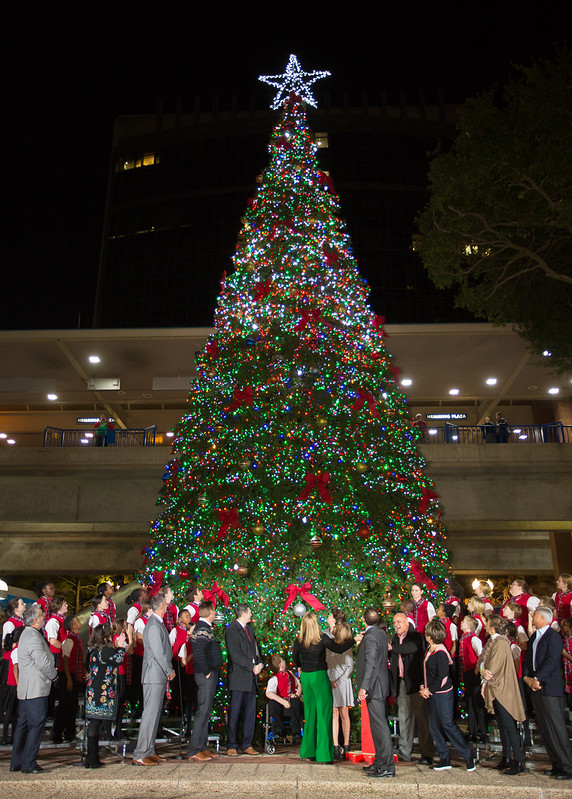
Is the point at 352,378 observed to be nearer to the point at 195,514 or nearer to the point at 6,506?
the point at 195,514

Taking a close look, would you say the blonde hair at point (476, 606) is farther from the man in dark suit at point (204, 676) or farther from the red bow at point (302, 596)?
the man in dark suit at point (204, 676)

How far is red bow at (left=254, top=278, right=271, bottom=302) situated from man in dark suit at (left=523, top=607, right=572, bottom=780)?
20.1 feet

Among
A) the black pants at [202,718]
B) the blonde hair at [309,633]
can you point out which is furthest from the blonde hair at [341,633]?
the black pants at [202,718]

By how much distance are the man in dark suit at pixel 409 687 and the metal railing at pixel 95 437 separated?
49.2ft

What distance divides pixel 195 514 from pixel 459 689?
4404 mm

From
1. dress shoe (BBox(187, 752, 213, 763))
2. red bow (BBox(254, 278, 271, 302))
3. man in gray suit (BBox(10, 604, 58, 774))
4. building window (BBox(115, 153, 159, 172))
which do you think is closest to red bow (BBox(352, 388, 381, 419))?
red bow (BBox(254, 278, 271, 302))

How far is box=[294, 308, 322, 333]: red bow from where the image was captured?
967 centimetres

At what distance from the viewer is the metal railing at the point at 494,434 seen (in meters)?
20.0

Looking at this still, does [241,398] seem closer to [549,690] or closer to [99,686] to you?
[99,686]

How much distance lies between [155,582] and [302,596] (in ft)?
7.28

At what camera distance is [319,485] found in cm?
855

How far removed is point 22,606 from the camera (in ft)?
26.8

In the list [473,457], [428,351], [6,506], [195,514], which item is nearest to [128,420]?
[6,506]

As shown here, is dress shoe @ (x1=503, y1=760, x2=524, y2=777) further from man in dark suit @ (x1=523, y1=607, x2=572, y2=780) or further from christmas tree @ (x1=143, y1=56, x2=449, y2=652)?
christmas tree @ (x1=143, y1=56, x2=449, y2=652)
